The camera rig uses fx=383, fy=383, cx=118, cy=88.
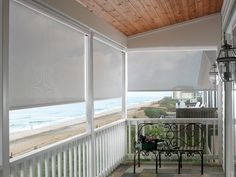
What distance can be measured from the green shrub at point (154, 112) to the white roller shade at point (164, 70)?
1.40 ft

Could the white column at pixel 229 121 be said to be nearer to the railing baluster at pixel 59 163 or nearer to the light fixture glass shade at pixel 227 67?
the light fixture glass shade at pixel 227 67

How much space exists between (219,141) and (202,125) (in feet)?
1.48

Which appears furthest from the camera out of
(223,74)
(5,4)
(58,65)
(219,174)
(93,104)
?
(219,174)

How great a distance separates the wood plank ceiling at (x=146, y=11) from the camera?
538 cm

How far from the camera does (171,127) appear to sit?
7.59 m

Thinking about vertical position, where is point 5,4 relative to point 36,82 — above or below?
above

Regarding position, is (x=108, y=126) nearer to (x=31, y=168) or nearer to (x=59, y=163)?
(x=59, y=163)

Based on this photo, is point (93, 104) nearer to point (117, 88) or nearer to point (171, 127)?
point (117, 88)

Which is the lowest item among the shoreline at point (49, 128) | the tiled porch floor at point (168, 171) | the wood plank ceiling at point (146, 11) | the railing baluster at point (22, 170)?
the tiled porch floor at point (168, 171)

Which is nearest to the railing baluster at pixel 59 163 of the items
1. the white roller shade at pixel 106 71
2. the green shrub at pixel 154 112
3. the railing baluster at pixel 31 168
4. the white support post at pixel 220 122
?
the railing baluster at pixel 31 168

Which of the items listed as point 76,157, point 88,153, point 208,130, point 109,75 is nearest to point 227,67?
point 76,157

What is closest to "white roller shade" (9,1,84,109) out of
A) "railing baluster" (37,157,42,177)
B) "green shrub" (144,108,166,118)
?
"railing baluster" (37,157,42,177)

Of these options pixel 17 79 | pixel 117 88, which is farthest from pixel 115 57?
pixel 17 79

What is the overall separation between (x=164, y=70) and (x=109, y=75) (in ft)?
5.03
